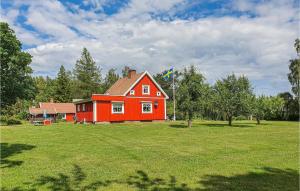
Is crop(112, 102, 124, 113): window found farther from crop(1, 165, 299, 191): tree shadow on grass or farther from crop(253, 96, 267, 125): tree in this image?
crop(1, 165, 299, 191): tree shadow on grass

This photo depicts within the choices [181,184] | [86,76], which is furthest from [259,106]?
[86,76]

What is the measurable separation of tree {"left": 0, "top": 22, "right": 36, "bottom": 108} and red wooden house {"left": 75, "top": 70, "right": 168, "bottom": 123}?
8858 millimetres

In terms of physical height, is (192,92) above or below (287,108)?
above

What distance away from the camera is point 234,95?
99.0 ft

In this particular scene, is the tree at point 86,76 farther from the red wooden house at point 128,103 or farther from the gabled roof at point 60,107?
the red wooden house at point 128,103

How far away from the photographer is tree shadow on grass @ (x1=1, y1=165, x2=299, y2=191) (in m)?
6.26

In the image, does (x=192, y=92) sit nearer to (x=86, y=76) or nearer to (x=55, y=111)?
(x=55, y=111)

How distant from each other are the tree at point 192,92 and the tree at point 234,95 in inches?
157

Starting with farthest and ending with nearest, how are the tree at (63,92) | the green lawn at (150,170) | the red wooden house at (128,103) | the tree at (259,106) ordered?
1. the tree at (63,92)
2. the red wooden house at (128,103)
3. the tree at (259,106)
4. the green lawn at (150,170)

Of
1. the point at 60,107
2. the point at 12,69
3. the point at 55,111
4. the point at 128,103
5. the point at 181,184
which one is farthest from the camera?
the point at 60,107

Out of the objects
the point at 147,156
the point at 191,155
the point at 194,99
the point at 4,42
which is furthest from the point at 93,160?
the point at 4,42

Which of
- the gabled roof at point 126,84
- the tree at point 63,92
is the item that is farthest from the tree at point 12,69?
the tree at point 63,92

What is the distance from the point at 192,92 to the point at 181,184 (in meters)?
21.0

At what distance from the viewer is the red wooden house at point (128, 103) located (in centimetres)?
3469
